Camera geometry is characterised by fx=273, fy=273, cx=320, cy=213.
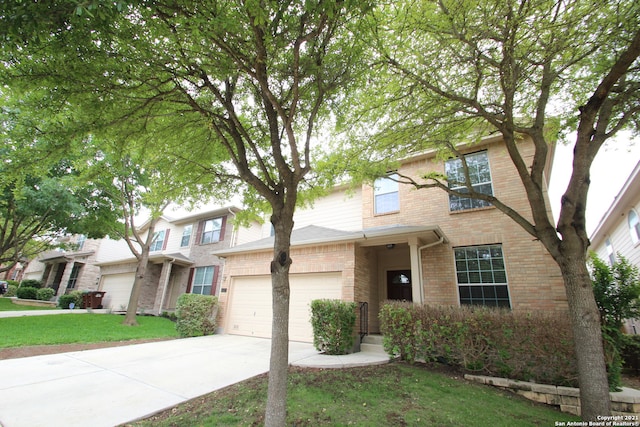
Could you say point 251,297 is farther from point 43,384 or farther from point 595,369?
point 595,369

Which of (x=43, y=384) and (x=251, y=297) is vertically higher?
(x=251, y=297)

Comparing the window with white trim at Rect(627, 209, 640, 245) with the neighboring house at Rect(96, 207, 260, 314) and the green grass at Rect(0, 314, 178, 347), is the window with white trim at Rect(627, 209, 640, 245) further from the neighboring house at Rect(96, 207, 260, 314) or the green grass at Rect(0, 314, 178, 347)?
the green grass at Rect(0, 314, 178, 347)

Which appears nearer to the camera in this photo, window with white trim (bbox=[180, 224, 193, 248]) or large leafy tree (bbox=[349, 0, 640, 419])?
large leafy tree (bbox=[349, 0, 640, 419])

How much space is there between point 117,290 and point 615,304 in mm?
22927

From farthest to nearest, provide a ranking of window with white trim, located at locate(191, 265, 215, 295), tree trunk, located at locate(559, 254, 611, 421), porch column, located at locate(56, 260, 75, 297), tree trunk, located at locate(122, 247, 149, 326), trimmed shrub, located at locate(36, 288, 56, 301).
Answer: porch column, located at locate(56, 260, 75, 297)
trimmed shrub, located at locate(36, 288, 56, 301)
window with white trim, located at locate(191, 265, 215, 295)
tree trunk, located at locate(122, 247, 149, 326)
tree trunk, located at locate(559, 254, 611, 421)

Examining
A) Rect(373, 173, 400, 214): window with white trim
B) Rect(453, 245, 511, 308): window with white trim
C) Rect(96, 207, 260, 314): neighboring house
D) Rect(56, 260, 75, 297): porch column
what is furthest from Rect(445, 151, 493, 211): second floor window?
Rect(56, 260, 75, 297): porch column

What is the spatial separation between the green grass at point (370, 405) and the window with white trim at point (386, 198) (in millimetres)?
6020

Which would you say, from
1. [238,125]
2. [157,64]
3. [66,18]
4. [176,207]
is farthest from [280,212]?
[176,207]

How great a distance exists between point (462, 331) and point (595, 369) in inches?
82.4

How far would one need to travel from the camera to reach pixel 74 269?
21.6m

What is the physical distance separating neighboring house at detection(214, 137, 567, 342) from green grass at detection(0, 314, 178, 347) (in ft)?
9.85

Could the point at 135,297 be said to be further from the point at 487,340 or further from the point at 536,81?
the point at 536,81

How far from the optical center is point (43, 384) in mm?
4480

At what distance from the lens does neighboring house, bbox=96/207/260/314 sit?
15141 millimetres
